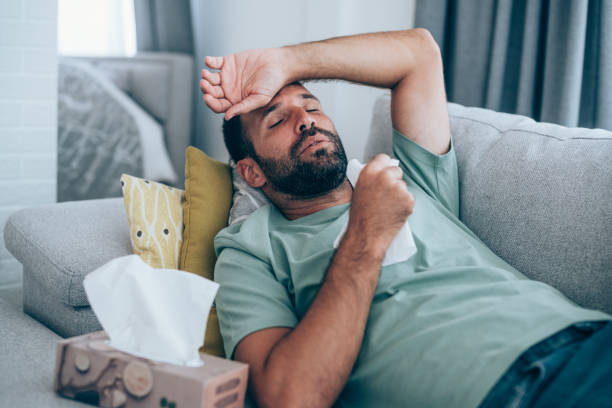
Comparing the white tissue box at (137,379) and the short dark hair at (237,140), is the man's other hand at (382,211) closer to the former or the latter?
the white tissue box at (137,379)

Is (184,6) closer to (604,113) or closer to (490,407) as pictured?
(604,113)

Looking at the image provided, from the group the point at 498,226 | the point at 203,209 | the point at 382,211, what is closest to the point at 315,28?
the point at 203,209

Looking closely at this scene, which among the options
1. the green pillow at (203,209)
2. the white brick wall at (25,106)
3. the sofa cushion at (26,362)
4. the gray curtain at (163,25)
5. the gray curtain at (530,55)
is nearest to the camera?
the sofa cushion at (26,362)

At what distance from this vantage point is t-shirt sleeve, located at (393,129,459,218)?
143 cm

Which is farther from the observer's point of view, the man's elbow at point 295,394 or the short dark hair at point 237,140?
the short dark hair at point 237,140

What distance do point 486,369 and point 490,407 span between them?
0.06 m

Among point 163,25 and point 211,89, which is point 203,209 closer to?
point 211,89

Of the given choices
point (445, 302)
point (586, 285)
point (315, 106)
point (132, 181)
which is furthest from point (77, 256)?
point (586, 285)

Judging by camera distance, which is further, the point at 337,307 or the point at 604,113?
the point at 604,113

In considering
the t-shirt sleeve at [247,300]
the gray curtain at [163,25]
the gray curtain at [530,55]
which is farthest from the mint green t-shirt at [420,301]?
the gray curtain at [163,25]

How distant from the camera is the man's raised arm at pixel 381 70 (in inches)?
56.1

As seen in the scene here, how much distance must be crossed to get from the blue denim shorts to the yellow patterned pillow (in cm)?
85

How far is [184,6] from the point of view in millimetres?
3393

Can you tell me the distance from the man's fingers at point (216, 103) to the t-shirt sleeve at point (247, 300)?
36cm
